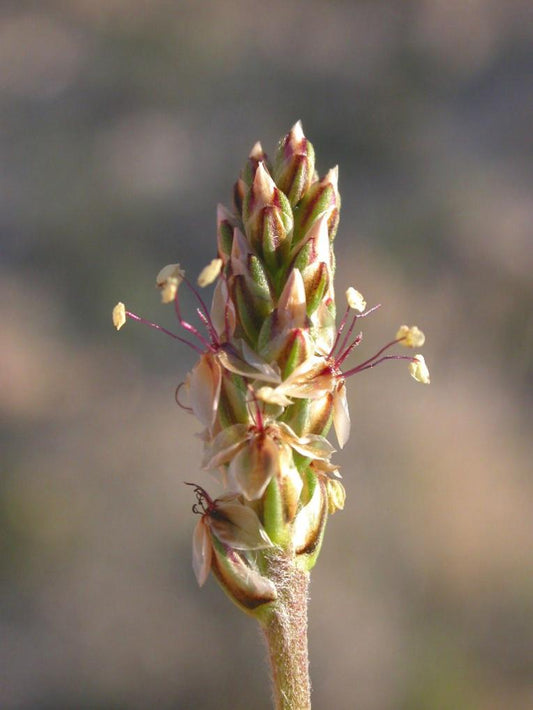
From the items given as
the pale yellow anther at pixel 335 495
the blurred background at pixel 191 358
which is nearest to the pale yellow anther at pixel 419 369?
the pale yellow anther at pixel 335 495

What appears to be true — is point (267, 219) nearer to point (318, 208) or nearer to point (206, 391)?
point (318, 208)

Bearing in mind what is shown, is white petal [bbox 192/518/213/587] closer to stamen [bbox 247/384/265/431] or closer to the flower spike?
the flower spike

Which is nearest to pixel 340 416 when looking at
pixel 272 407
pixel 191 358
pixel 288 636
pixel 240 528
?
pixel 272 407

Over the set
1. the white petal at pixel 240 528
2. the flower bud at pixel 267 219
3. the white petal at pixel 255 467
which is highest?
the flower bud at pixel 267 219

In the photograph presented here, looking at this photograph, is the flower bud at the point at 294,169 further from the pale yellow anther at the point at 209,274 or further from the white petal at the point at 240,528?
the white petal at the point at 240,528

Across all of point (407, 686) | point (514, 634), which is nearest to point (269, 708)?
point (407, 686)

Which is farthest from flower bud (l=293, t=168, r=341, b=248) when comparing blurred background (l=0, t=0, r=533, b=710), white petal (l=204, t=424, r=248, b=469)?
blurred background (l=0, t=0, r=533, b=710)
